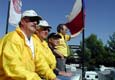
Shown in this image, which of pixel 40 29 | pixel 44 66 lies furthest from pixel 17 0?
pixel 44 66

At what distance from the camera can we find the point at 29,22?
4.65 metres

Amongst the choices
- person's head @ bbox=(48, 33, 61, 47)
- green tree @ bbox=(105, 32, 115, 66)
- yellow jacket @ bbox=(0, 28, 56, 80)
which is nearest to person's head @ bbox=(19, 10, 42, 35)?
yellow jacket @ bbox=(0, 28, 56, 80)

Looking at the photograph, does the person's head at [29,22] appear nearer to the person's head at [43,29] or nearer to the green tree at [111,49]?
the person's head at [43,29]

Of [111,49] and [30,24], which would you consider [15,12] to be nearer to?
[30,24]

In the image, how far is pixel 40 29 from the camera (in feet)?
21.2

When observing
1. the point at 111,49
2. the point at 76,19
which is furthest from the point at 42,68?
Result: the point at 111,49

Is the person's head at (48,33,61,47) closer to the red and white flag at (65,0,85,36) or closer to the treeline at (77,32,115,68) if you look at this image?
the red and white flag at (65,0,85,36)

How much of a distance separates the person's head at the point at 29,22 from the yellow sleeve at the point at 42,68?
0.43 metres

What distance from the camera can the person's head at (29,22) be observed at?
14.9ft

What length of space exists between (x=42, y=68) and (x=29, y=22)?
2.59 feet

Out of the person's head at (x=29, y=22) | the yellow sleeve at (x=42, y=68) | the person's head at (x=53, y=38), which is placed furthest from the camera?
the person's head at (x=53, y=38)

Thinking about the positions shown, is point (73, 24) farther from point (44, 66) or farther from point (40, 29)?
point (44, 66)

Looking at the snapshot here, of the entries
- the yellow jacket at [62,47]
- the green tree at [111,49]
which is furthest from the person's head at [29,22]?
the green tree at [111,49]

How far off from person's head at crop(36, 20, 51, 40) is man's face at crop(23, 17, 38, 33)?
1649mm
